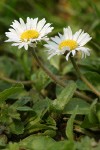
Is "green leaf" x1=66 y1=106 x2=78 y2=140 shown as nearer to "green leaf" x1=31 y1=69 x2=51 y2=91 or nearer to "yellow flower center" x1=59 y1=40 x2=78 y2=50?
"yellow flower center" x1=59 y1=40 x2=78 y2=50

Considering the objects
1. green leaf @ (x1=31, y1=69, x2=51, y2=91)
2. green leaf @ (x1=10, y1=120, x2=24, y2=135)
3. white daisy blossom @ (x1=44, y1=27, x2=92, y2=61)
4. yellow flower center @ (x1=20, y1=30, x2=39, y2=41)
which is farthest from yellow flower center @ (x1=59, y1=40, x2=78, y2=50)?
green leaf @ (x1=10, y1=120, x2=24, y2=135)

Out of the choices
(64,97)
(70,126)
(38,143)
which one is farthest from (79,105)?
(38,143)

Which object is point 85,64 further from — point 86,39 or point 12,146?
point 12,146

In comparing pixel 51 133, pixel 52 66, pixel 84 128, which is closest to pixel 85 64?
pixel 52 66

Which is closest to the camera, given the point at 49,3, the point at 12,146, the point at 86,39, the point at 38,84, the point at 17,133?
the point at 12,146

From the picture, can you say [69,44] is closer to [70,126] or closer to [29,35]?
[29,35]

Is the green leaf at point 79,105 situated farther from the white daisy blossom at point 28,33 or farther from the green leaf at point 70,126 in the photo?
the white daisy blossom at point 28,33

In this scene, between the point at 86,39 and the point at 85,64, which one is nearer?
the point at 86,39
